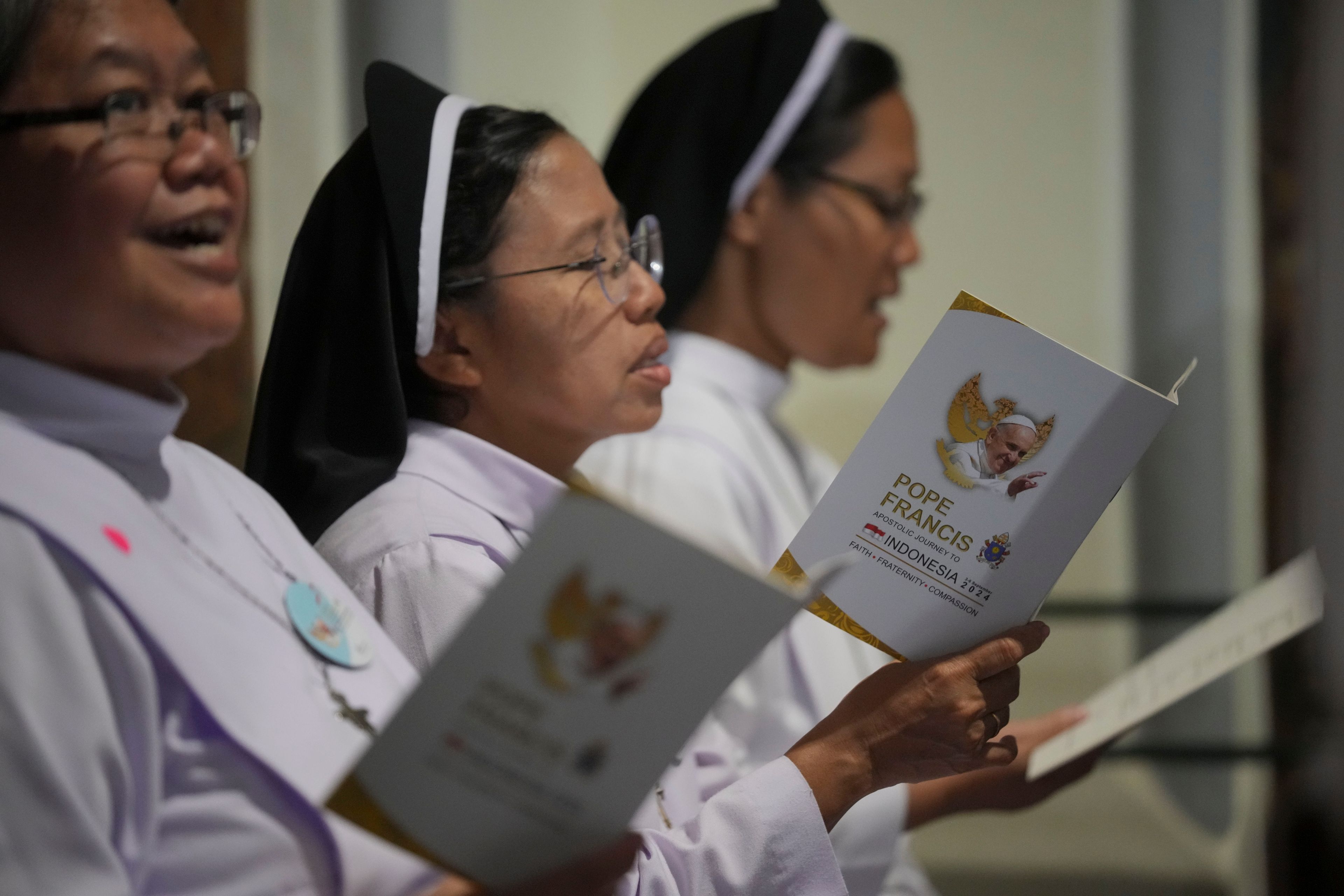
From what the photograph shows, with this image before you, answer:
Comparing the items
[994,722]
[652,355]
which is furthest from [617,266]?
[994,722]

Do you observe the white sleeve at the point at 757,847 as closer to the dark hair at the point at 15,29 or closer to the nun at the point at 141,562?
the nun at the point at 141,562

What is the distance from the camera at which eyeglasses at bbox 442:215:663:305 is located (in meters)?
1.47

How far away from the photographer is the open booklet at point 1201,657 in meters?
1.42

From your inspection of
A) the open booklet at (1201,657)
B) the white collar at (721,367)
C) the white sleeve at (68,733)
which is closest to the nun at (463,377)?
the open booklet at (1201,657)

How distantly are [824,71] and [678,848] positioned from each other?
1675 mm

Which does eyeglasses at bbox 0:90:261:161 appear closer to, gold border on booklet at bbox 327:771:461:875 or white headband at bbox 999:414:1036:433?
gold border on booklet at bbox 327:771:461:875

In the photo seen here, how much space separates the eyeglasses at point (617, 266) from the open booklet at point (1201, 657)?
2.82ft

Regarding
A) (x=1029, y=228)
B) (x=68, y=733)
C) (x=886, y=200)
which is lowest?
(x=68, y=733)

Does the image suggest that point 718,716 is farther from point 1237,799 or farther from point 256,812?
point 1237,799

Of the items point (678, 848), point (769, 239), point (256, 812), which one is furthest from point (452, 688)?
point (769, 239)

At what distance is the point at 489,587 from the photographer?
101cm

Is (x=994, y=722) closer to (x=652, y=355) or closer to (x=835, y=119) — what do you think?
(x=652, y=355)

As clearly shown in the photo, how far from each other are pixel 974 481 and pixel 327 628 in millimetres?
639

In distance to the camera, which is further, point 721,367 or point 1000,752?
point 721,367
